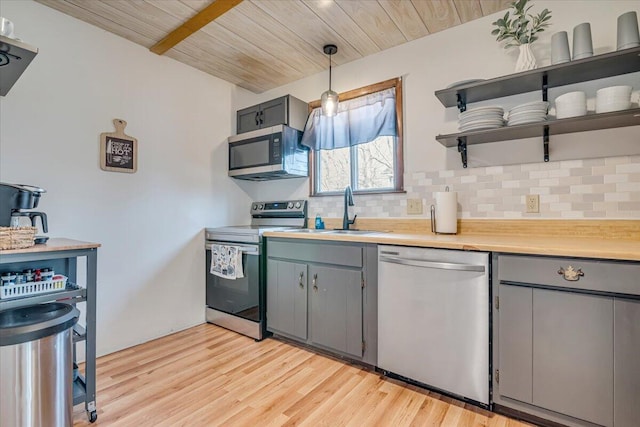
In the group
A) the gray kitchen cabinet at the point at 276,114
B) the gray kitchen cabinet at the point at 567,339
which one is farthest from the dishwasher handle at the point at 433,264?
the gray kitchen cabinet at the point at 276,114

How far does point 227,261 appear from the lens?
104 inches

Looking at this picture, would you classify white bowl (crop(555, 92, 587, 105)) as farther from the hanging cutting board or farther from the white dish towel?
the hanging cutting board

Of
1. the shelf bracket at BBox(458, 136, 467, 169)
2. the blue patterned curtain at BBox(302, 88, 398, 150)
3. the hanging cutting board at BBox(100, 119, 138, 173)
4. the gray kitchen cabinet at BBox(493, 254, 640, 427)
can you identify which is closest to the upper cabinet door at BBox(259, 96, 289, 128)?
the blue patterned curtain at BBox(302, 88, 398, 150)

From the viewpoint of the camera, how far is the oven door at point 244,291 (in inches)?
97.5

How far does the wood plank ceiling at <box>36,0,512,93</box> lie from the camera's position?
1980 mm

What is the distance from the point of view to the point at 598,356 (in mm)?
1288

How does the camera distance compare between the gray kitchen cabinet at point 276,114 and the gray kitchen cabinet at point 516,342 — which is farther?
the gray kitchen cabinet at point 276,114

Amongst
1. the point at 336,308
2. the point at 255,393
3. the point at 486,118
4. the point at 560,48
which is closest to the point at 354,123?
the point at 486,118

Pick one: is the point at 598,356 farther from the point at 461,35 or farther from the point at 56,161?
the point at 56,161

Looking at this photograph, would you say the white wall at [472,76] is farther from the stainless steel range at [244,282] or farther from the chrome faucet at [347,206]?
the stainless steel range at [244,282]

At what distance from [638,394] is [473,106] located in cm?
176

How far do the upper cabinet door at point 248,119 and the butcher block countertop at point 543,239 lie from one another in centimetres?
137

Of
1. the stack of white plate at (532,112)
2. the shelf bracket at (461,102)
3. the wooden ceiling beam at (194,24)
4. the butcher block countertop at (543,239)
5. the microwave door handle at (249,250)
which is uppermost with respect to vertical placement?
the wooden ceiling beam at (194,24)

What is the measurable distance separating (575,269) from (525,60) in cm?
128
